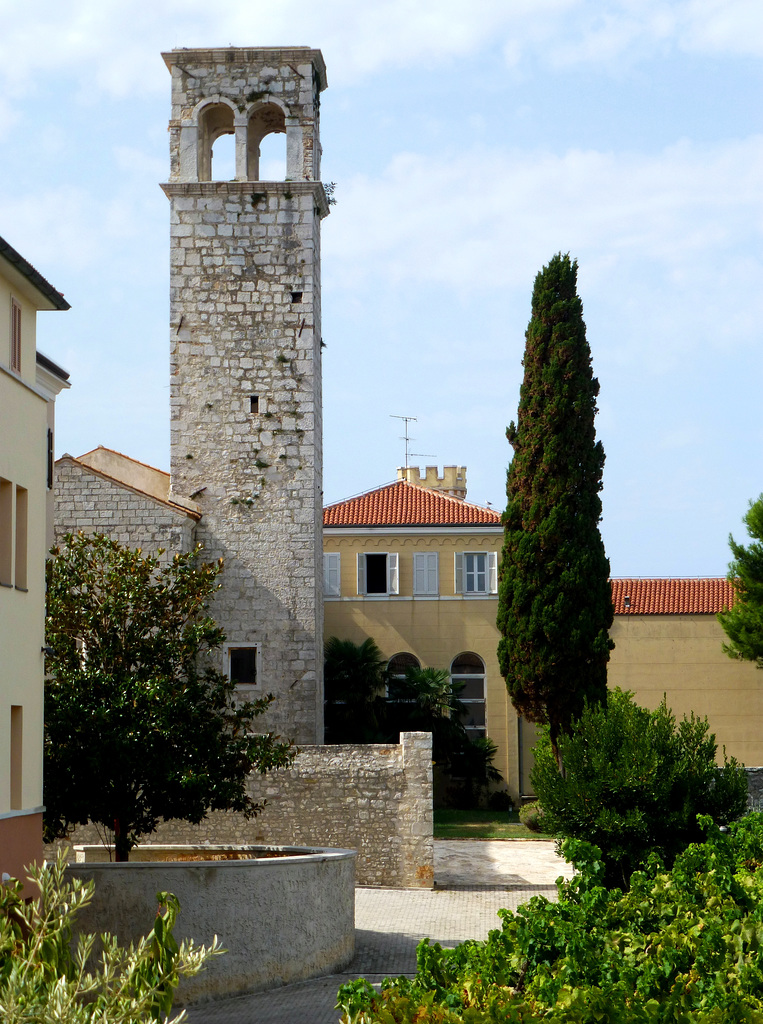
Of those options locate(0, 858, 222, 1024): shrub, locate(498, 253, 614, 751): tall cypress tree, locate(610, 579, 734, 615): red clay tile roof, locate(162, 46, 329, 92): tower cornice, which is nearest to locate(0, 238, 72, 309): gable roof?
locate(0, 858, 222, 1024): shrub

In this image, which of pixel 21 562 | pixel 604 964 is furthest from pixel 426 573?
pixel 604 964

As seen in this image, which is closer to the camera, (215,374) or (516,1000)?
(516,1000)

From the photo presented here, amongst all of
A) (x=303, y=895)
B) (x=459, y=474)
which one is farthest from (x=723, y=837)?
(x=459, y=474)

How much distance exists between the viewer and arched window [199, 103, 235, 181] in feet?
87.2

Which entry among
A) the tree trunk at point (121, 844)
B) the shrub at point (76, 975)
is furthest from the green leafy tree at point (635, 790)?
the shrub at point (76, 975)

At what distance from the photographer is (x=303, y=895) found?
54.3ft

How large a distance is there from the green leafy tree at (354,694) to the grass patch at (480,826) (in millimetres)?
2989

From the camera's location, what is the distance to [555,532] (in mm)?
29094

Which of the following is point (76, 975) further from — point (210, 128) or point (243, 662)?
Answer: point (210, 128)

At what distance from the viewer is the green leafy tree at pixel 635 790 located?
67.0 ft

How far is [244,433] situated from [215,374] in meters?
1.40

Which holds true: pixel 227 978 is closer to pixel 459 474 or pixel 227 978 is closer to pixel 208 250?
pixel 208 250

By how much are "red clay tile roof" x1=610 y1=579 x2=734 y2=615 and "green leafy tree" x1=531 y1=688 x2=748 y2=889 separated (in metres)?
17.5

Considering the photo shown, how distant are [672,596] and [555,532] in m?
11.7
